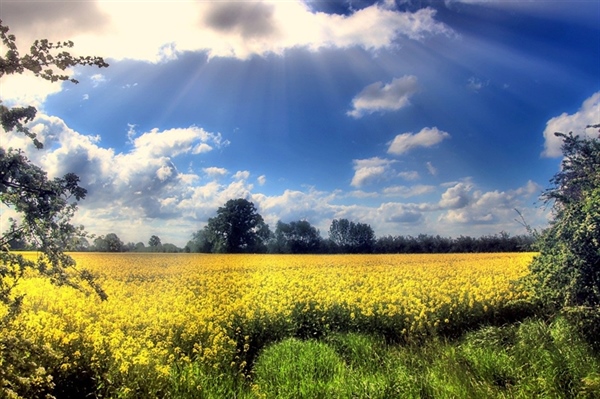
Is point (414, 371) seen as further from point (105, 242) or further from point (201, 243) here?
point (201, 243)

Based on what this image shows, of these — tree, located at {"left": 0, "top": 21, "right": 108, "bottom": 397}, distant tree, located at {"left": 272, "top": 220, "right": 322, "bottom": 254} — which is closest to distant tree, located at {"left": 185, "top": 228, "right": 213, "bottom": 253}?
distant tree, located at {"left": 272, "top": 220, "right": 322, "bottom": 254}

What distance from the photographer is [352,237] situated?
3048 centimetres

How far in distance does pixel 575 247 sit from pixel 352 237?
844 inches

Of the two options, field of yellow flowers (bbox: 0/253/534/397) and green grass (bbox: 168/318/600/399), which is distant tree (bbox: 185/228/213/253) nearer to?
field of yellow flowers (bbox: 0/253/534/397)

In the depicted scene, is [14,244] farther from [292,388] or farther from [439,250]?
[439,250]

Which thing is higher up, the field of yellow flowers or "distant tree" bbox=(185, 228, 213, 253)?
"distant tree" bbox=(185, 228, 213, 253)

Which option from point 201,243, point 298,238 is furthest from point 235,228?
point 298,238

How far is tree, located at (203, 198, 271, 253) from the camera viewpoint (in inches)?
816

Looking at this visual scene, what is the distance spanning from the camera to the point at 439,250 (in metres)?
35.7

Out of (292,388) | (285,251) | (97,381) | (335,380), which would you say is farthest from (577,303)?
(285,251)

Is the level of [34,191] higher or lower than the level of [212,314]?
higher

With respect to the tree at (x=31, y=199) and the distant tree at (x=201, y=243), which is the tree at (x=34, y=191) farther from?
the distant tree at (x=201, y=243)

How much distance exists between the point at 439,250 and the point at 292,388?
1229 inches

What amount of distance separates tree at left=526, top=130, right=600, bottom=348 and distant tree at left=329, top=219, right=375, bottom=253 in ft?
62.0
